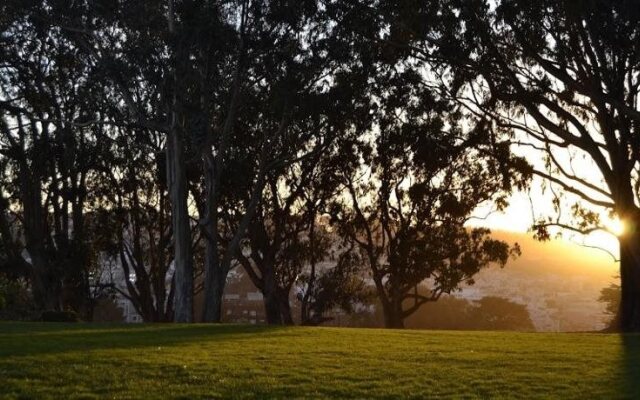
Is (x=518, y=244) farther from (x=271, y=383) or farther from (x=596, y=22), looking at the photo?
(x=271, y=383)

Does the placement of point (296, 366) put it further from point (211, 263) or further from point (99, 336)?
point (211, 263)

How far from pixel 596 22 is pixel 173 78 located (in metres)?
11.2

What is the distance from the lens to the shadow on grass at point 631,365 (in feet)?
34.1

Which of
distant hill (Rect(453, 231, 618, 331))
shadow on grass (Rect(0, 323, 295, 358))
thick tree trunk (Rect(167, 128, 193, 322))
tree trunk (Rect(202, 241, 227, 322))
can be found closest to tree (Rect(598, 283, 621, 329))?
distant hill (Rect(453, 231, 618, 331))

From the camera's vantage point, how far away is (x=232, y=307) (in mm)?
59844

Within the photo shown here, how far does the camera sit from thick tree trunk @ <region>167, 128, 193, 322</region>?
25266mm

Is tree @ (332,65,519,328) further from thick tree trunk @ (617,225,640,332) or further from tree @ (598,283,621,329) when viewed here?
tree @ (598,283,621,329)

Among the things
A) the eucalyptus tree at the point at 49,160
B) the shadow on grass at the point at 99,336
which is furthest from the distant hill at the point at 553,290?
the shadow on grass at the point at 99,336

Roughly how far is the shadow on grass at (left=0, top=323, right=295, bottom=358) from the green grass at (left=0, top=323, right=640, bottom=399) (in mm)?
21

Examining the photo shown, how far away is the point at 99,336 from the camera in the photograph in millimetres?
14742

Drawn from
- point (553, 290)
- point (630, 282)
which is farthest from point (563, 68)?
point (553, 290)

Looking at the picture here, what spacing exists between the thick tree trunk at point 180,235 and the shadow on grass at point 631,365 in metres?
12.8

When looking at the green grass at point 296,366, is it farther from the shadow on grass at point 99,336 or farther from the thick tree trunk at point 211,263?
the thick tree trunk at point 211,263

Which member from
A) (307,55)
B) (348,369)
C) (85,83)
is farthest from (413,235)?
(348,369)
